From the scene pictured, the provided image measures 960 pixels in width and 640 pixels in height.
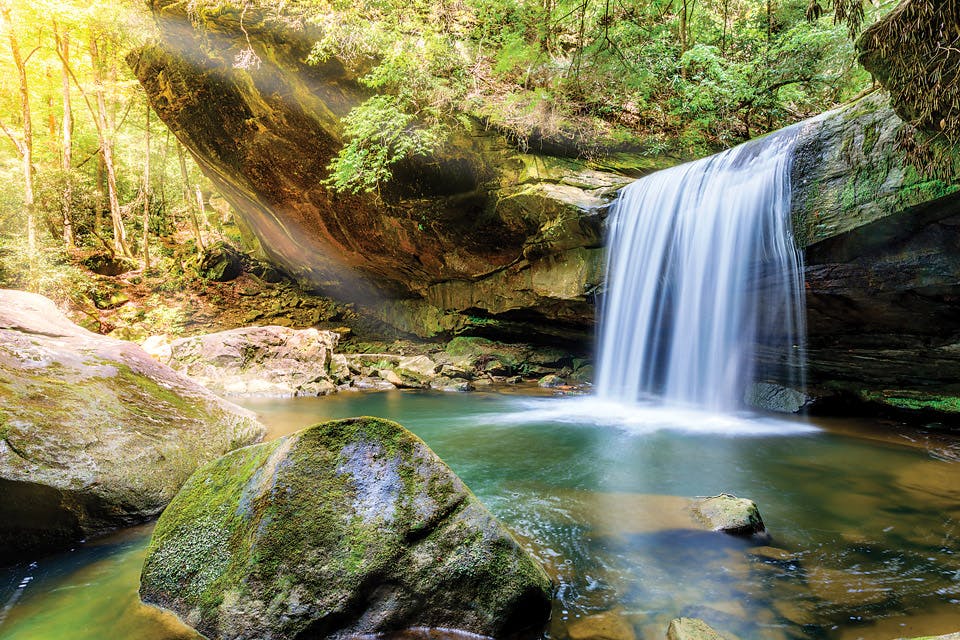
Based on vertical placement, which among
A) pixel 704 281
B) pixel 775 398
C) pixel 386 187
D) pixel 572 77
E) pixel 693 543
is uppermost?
pixel 572 77

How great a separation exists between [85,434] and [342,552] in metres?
2.53

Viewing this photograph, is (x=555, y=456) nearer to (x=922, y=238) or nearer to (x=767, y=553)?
(x=767, y=553)

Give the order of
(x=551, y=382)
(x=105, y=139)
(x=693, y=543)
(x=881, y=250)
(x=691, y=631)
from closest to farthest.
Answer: (x=691, y=631) → (x=693, y=543) → (x=881, y=250) → (x=551, y=382) → (x=105, y=139)

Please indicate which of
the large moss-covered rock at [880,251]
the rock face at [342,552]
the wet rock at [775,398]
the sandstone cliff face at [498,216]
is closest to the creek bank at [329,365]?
the sandstone cliff face at [498,216]

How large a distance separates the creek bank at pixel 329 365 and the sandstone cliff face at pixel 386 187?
59.7 inches

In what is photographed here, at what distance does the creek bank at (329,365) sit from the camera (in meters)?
10.7

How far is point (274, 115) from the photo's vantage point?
11117 millimetres

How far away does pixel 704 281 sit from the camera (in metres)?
8.05

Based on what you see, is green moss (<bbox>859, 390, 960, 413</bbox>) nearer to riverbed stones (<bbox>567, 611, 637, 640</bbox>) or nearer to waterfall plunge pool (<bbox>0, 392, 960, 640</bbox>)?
waterfall plunge pool (<bbox>0, 392, 960, 640</bbox>)

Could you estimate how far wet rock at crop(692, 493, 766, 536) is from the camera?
11.1ft

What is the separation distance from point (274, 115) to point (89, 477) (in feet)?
34.0

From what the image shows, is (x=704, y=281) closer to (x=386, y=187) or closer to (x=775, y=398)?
(x=775, y=398)

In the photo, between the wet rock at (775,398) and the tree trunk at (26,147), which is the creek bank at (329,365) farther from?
the tree trunk at (26,147)

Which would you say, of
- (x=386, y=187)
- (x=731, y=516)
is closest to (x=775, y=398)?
(x=731, y=516)
